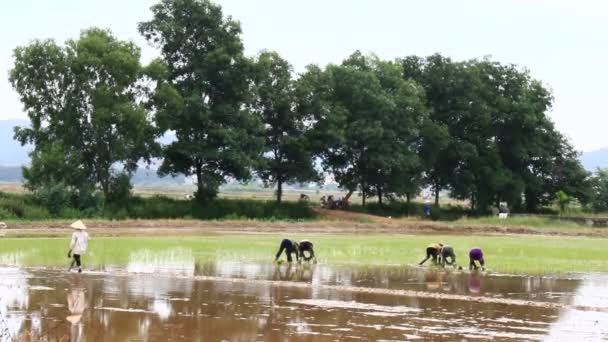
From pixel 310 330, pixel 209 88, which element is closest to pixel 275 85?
pixel 209 88

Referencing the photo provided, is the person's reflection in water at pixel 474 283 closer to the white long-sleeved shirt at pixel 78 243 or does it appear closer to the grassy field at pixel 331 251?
the grassy field at pixel 331 251

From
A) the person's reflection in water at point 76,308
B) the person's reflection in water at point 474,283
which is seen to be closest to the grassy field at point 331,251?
the person's reflection in water at point 474,283

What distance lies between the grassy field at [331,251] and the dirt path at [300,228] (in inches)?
213

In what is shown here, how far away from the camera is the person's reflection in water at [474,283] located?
26828mm

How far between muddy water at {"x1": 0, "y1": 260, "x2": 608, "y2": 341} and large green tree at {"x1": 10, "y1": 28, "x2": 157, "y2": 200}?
3185 centimetres

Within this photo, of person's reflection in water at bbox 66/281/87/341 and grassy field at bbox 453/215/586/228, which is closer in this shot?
person's reflection in water at bbox 66/281/87/341

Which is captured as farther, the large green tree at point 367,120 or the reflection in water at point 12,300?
the large green tree at point 367,120

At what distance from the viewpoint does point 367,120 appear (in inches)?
3034

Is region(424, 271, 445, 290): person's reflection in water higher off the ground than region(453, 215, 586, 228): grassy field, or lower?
lower

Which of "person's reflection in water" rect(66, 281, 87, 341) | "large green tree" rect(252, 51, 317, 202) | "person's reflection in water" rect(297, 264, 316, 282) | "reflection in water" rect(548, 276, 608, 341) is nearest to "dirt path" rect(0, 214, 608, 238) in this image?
"large green tree" rect(252, 51, 317, 202)

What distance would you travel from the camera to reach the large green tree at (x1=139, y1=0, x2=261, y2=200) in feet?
221

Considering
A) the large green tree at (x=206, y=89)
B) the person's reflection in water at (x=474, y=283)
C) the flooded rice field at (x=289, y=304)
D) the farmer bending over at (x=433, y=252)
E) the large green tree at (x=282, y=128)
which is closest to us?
the flooded rice field at (x=289, y=304)

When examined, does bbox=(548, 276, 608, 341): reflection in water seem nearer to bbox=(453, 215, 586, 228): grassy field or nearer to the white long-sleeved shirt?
the white long-sleeved shirt

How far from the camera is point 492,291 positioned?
2672 cm
